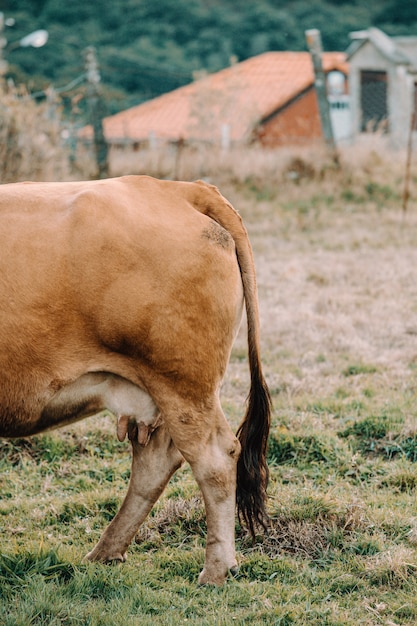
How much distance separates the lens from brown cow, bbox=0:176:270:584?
2.96m

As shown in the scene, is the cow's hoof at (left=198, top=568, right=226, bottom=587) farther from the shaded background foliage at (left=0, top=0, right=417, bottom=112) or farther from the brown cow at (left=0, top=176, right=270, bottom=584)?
the shaded background foliage at (left=0, top=0, right=417, bottom=112)

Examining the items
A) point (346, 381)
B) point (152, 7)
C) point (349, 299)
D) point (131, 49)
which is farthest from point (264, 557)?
point (152, 7)

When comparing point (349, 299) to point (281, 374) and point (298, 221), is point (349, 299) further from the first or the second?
point (298, 221)

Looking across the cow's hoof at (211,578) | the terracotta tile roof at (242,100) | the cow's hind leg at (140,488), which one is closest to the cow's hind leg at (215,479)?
the cow's hoof at (211,578)

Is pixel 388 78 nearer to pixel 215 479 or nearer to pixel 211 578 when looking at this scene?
pixel 215 479

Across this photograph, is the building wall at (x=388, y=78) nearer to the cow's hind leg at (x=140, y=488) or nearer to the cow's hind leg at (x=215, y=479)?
the cow's hind leg at (x=140, y=488)

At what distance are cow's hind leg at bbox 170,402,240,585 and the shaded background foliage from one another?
3536 centimetres

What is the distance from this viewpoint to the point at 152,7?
4597cm

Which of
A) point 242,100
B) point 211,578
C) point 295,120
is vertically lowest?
point 295,120

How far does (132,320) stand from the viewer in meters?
2.99

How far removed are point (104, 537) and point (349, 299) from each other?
4.39 metres

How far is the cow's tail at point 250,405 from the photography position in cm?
336

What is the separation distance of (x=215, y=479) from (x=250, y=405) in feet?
1.34

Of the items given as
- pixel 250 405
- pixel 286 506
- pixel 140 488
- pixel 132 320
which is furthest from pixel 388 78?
pixel 132 320
